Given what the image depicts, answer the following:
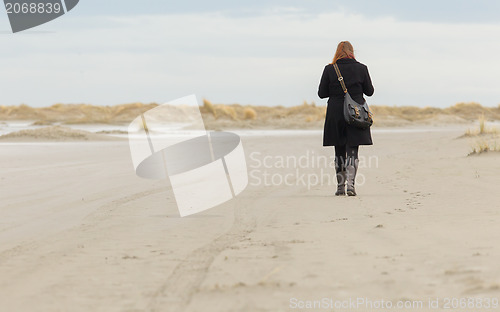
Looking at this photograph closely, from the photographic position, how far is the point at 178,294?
3984mm

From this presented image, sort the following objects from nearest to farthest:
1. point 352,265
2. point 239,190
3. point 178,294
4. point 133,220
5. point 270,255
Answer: point 178,294 → point 352,265 → point 270,255 → point 133,220 → point 239,190

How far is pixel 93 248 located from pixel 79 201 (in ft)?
9.89

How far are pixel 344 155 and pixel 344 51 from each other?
131cm

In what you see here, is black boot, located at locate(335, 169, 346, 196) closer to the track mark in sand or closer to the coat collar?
the coat collar

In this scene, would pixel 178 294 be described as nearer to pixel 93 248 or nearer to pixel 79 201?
pixel 93 248

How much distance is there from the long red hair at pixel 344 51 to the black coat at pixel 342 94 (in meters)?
0.06

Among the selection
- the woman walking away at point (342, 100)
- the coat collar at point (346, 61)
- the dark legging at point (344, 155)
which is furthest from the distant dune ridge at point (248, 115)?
the coat collar at point (346, 61)

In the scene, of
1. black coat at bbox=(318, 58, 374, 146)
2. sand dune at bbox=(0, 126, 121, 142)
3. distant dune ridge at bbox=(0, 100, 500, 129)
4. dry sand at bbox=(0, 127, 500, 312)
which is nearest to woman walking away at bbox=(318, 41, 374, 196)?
black coat at bbox=(318, 58, 374, 146)

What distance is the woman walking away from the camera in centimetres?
845

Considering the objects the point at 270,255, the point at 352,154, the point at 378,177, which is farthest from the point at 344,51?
the point at 270,255

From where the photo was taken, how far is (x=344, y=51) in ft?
28.0

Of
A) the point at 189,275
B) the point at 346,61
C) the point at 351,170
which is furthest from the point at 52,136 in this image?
the point at 189,275

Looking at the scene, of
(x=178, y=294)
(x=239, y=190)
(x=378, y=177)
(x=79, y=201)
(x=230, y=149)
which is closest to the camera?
(x=178, y=294)

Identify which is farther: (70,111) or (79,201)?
(70,111)
